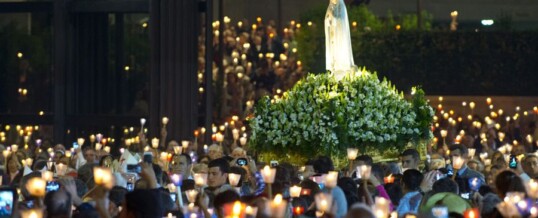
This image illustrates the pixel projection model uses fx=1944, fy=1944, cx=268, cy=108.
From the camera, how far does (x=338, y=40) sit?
24344 millimetres

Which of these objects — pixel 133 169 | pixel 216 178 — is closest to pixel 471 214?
pixel 216 178

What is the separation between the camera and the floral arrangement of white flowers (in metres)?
23.2

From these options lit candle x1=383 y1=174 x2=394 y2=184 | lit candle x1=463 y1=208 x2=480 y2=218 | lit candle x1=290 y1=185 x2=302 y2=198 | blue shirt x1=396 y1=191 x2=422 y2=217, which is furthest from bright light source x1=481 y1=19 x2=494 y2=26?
lit candle x1=463 y1=208 x2=480 y2=218

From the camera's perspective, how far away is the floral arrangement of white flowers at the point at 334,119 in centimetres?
2316

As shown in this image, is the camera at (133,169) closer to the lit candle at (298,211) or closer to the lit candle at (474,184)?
the lit candle at (474,184)

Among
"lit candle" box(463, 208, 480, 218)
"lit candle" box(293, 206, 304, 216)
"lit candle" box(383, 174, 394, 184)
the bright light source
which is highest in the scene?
the bright light source

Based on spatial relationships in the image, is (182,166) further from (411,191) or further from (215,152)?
(411,191)

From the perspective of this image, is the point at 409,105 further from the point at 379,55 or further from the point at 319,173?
the point at 379,55

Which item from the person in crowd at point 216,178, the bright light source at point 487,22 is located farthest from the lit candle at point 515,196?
the bright light source at point 487,22

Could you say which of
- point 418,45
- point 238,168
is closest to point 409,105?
point 238,168

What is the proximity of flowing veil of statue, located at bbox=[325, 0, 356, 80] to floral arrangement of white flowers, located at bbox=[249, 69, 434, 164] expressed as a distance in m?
0.37

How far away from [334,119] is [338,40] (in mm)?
1520

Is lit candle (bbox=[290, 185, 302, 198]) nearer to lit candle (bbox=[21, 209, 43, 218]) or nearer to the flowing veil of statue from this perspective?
lit candle (bbox=[21, 209, 43, 218])

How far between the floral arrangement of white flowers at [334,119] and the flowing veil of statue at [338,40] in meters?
0.37
